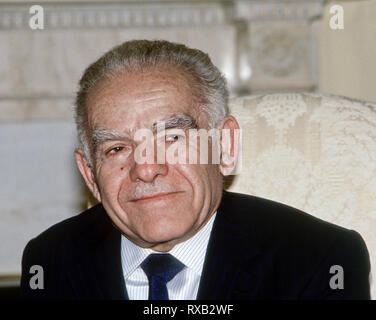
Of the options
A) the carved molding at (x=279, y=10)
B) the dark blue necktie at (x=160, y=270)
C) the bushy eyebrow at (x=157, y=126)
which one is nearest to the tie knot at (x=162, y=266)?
the dark blue necktie at (x=160, y=270)

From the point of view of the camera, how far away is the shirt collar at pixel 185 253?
132 cm

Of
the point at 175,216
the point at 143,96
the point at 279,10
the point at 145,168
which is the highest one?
the point at 279,10

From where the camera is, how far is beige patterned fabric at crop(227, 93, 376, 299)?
4.89 ft

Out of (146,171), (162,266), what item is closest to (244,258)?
(162,266)

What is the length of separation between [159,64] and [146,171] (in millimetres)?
248

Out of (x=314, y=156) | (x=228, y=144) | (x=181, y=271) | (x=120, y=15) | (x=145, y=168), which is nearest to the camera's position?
(x=145, y=168)

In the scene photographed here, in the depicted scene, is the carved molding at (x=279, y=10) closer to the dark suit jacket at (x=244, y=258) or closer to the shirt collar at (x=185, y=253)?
the dark suit jacket at (x=244, y=258)

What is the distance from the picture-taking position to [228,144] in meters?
1.41

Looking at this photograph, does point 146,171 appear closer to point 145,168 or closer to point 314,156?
point 145,168

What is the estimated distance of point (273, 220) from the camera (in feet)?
4.58

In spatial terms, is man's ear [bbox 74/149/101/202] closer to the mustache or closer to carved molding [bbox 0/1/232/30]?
the mustache

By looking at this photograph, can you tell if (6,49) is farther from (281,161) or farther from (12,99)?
(281,161)

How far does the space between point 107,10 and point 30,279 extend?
6.65 ft
